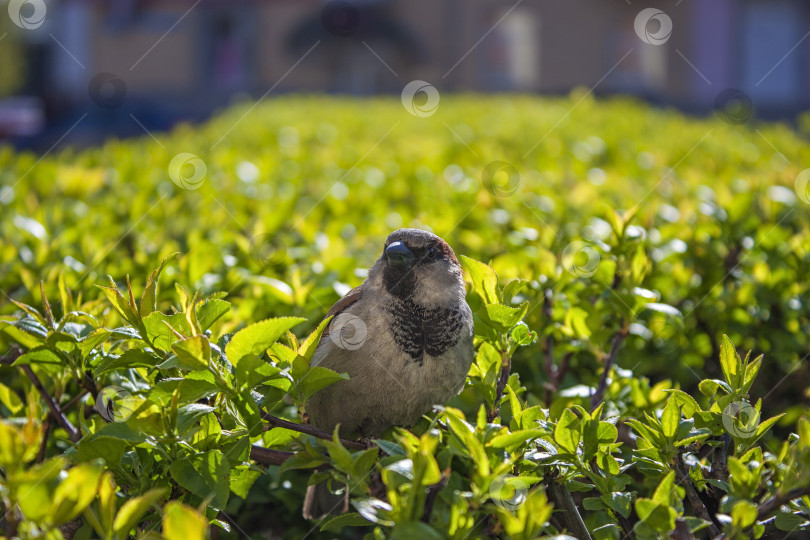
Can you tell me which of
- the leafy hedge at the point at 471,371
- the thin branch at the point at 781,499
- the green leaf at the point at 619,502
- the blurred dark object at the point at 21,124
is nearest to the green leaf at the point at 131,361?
the leafy hedge at the point at 471,371

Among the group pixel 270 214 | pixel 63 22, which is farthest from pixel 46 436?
pixel 63 22

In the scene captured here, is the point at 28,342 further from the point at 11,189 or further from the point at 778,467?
the point at 11,189

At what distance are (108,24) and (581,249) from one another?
30.4 metres

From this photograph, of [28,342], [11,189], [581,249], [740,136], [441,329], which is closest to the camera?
[28,342]

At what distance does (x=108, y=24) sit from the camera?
1127 inches

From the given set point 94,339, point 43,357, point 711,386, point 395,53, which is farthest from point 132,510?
point 395,53

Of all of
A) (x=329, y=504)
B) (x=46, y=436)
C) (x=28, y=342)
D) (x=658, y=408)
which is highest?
(x=28, y=342)

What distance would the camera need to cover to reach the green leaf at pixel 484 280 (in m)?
1.64

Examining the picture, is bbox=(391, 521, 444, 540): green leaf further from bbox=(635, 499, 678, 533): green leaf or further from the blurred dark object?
the blurred dark object

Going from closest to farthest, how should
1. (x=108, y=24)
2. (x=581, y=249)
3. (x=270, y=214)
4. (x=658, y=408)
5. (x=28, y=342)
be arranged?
1. (x=28, y=342)
2. (x=658, y=408)
3. (x=581, y=249)
4. (x=270, y=214)
5. (x=108, y=24)

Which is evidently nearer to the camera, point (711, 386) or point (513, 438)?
point (513, 438)

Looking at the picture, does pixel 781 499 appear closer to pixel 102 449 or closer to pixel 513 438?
pixel 513 438

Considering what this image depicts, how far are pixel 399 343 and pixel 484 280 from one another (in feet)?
0.80

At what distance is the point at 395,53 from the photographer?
25.4 m
